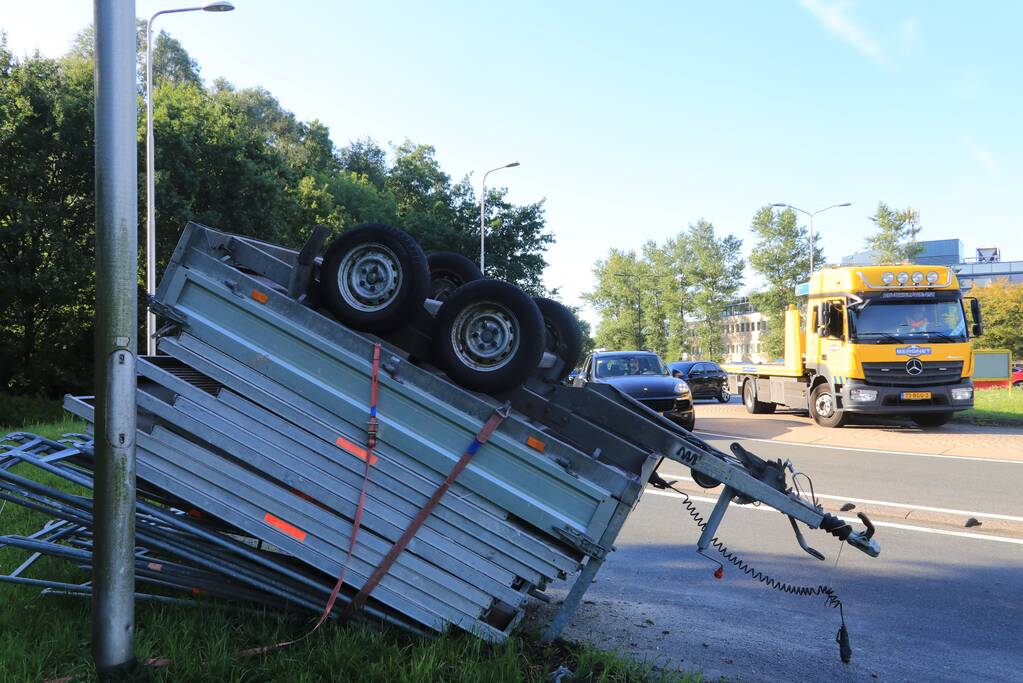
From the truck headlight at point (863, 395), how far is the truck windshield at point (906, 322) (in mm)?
923

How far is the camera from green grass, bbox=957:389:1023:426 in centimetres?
1683

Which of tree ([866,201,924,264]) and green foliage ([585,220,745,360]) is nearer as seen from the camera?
tree ([866,201,924,264])

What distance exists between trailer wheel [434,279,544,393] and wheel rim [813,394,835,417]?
13510 millimetres

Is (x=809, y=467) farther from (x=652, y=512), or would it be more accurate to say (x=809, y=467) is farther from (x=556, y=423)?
(x=556, y=423)

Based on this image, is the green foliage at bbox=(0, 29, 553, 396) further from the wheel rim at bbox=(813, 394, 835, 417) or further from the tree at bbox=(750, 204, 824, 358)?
the tree at bbox=(750, 204, 824, 358)

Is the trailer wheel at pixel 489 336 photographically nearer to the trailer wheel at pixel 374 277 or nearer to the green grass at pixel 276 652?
the trailer wheel at pixel 374 277

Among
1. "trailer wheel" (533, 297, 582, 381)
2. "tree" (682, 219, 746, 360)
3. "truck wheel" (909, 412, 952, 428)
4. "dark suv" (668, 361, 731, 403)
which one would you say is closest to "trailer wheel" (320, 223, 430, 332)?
"trailer wheel" (533, 297, 582, 381)

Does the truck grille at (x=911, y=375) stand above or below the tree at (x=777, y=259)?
below

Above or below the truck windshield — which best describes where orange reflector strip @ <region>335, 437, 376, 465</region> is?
below

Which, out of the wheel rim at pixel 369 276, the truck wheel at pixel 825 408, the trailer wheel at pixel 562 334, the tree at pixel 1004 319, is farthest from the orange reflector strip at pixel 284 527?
the tree at pixel 1004 319

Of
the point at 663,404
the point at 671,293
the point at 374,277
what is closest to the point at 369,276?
the point at 374,277

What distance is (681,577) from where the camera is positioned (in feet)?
18.9

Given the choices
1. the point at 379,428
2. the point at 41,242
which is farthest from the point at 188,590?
the point at 41,242

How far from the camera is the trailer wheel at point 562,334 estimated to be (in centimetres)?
494
